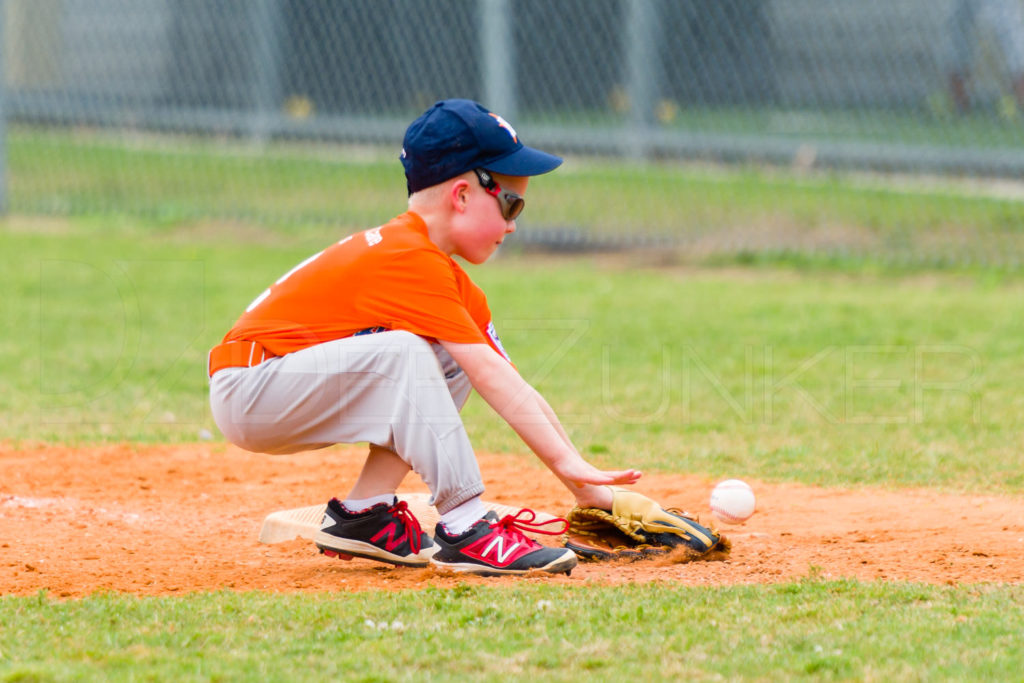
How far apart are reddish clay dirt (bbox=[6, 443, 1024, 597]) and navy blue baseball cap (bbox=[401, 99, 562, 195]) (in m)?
1.12

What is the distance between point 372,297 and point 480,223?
14.8 inches

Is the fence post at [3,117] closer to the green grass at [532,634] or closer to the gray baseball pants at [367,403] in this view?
the gray baseball pants at [367,403]

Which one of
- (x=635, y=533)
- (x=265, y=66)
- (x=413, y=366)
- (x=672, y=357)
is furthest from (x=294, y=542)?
(x=265, y=66)

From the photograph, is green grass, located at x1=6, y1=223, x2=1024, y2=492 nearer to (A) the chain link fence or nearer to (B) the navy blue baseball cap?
(A) the chain link fence

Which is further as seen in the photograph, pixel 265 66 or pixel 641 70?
pixel 265 66

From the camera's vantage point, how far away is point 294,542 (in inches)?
160

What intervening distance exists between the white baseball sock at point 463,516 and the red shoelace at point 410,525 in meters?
0.22

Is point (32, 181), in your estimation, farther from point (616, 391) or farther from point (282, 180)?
point (616, 391)

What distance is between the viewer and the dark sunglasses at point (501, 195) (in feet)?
12.0

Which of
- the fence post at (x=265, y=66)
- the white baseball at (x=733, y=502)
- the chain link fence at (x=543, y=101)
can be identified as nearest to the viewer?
the white baseball at (x=733, y=502)

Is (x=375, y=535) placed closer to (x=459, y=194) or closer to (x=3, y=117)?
(x=459, y=194)

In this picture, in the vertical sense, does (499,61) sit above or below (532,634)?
above

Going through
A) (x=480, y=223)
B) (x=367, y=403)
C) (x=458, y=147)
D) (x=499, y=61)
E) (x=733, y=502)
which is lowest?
(x=733, y=502)

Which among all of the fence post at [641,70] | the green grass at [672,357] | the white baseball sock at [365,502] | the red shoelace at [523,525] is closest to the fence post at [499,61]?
the fence post at [641,70]
